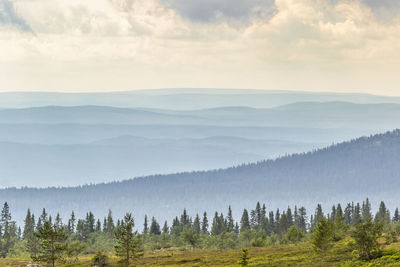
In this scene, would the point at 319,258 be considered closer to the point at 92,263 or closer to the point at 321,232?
the point at 321,232

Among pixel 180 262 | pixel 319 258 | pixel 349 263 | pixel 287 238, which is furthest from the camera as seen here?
pixel 287 238

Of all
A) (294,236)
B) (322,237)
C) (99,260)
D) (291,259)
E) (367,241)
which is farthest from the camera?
(294,236)

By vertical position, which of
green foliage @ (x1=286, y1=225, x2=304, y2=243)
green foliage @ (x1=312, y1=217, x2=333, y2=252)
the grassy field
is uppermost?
green foliage @ (x1=286, y1=225, x2=304, y2=243)

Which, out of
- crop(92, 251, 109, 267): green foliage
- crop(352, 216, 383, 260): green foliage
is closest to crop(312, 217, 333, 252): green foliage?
crop(352, 216, 383, 260): green foliage

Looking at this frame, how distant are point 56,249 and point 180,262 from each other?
94.3 feet

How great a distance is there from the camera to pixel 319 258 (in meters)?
124

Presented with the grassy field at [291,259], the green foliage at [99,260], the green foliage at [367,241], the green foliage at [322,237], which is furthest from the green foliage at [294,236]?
the green foliage at [367,241]

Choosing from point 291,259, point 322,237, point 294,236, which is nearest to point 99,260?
point 291,259

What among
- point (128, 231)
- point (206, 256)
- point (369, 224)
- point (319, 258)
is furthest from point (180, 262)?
point (369, 224)

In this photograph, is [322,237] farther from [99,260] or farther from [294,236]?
[294,236]

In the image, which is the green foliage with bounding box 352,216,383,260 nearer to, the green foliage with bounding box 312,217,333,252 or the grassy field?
the grassy field

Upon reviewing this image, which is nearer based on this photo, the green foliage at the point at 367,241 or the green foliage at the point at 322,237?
the green foliage at the point at 367,241

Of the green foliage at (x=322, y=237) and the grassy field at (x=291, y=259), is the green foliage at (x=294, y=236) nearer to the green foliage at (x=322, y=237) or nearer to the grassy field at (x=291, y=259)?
the grassy field at (x=291, y=259)

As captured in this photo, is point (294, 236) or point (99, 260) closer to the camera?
point (99, 260)
